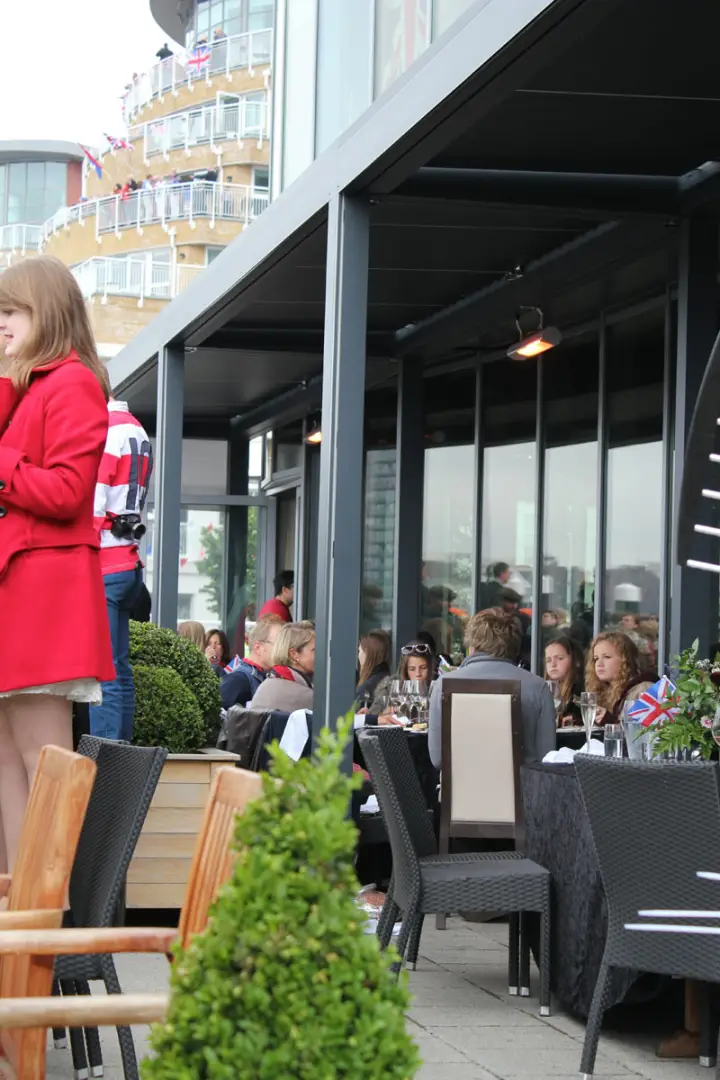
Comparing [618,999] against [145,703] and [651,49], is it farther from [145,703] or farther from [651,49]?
[651,49]

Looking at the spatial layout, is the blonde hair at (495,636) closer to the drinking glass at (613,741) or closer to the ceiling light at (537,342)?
the drinking glass at (613,741)

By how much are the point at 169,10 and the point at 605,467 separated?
63864 millimetres

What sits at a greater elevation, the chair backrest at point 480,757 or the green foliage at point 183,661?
the green foliage at point 183,661

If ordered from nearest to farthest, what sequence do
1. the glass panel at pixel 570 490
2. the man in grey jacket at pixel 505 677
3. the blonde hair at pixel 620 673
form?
1. the man in grey jacket at pixel 505 677
2. the blonde hair at pixel 620 673
3. the glass panel at pixel 570 490

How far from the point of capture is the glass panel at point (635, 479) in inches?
414

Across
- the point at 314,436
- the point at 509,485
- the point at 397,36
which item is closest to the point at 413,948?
the point at 397,36

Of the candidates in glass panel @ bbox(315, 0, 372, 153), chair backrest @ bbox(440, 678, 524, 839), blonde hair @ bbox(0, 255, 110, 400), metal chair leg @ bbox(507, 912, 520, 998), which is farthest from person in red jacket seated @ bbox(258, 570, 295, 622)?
blonde hair @ bbox(0, 255, 110, 400)

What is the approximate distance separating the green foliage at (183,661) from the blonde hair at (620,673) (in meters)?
2.11

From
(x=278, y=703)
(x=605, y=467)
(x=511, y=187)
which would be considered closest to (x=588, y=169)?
(x=511, y=187)

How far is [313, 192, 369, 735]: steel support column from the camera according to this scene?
716 centimetres

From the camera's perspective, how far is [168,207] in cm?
6047

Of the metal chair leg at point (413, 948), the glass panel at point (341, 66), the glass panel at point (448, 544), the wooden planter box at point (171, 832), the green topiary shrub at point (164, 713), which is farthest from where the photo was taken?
the glass panel at point (448, 544)

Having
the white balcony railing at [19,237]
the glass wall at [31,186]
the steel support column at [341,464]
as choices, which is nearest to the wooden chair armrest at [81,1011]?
the steel support column at [341,464]

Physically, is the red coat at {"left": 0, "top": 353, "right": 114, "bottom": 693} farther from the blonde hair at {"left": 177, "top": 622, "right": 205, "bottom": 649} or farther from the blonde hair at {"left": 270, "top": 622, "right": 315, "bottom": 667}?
the blonde hair at {"left": 177, "top": 622, "right": 205, "bottom": 649}
